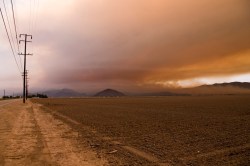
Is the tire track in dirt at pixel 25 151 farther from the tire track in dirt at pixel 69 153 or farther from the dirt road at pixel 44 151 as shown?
the tire track in dirt at pixel 69 153

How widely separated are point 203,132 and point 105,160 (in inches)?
301

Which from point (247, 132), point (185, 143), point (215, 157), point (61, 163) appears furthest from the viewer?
point (247, 132)

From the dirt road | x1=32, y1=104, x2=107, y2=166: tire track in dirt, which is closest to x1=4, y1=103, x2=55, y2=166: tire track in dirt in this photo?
the dirt road

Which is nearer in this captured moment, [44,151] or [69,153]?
[69,153]

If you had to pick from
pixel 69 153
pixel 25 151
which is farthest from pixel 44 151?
pixel 69 153

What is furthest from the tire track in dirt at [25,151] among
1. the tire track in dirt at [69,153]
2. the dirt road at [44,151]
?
the tire track in dirt at [69,153]

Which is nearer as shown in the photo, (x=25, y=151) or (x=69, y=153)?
(x=69, y=153)

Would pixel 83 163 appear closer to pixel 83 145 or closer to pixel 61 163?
pixel 61 163

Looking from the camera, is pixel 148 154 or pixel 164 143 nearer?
pixel 148 154

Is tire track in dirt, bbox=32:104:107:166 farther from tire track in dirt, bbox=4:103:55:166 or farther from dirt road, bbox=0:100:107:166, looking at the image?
tire track in dirt, bbox=4:103:55:166

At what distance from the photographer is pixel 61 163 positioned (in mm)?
9578

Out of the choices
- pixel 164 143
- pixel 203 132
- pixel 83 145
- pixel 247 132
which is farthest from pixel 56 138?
pixel 247 132

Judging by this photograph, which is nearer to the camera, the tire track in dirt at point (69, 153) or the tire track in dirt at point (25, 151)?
the tire track in dirt at point (69, 153)

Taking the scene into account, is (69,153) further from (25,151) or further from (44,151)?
(25,151)
